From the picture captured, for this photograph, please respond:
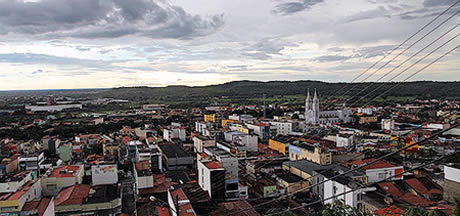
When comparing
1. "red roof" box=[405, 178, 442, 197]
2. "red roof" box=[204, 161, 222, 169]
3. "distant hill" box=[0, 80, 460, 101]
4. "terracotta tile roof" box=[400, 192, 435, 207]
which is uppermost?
"distant hill" box=[0, 80, 460, 101]

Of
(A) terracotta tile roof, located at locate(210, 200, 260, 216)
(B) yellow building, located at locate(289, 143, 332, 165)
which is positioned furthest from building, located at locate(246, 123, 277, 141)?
(A) terracotta tile roof, located at locate(210, 200, 260, 216)

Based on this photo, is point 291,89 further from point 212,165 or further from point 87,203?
point 87,203

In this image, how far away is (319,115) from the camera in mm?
31391

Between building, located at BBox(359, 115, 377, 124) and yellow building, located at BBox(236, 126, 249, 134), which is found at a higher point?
yellow building, located at BBox(236, 126, 249, 134)

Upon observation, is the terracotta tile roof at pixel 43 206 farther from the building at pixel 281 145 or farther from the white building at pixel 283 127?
the white building at pixel 283 127

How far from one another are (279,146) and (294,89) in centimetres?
6139

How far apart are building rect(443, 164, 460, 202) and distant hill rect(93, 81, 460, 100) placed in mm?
46226

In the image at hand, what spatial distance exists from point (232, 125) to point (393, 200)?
17.8 meters

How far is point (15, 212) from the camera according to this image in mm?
9023

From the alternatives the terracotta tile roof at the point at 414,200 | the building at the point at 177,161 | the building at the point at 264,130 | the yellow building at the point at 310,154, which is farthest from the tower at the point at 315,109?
the terracotta tile roof at the point at 414,200

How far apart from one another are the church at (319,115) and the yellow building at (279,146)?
853 cm

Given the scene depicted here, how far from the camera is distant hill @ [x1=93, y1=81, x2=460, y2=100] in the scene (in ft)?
199

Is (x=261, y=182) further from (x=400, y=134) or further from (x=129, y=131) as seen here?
(x=129, y=131)

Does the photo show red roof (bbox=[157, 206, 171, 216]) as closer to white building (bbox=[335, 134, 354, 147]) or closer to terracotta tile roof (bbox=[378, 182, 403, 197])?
terracotta tile roof (bbox=[378, 182, 403, 197])
